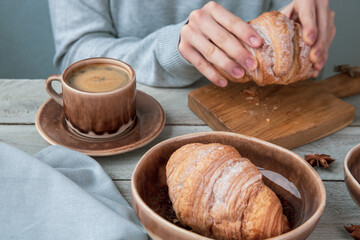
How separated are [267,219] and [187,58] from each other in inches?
22.0

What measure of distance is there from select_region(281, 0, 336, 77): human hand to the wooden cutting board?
0.07 m

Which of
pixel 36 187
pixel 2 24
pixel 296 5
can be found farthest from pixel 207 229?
pixel 2 24

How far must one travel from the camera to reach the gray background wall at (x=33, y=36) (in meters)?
1.84

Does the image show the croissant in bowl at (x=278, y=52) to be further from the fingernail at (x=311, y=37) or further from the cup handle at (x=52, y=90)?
the cup handle at (x=52, y=90)

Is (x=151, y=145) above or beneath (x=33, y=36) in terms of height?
above

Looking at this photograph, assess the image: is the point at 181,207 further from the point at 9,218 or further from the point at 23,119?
the point at 23,119

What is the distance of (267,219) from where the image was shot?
1.65 feet

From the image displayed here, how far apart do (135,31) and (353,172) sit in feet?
3.16

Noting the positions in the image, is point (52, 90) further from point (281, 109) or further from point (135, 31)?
point (135, 31)

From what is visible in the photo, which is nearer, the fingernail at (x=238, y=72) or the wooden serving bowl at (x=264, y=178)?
the wooden serving bowl at (x=264, y=178)

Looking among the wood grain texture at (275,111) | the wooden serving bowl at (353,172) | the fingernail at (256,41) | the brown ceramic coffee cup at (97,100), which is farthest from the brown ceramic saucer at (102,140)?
the wooden serving bowl at (353,172)

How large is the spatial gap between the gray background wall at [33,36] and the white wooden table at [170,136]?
94 centimetres

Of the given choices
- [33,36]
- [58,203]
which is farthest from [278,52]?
[33,36]

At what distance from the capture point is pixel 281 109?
0.93m
